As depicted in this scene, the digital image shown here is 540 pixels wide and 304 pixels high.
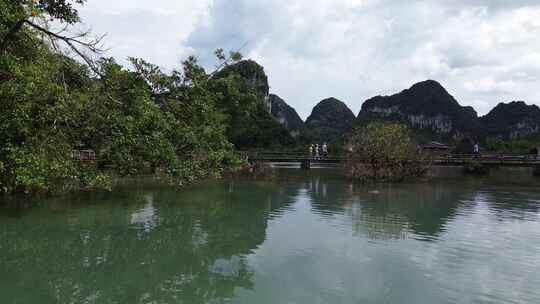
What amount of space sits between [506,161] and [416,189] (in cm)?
1896

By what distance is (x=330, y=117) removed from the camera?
178375mm

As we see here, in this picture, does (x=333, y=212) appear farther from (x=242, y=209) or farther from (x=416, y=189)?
(x=416, y=189)

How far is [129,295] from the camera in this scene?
7750mm

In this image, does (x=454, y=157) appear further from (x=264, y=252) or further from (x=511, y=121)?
(x=511, y=121)

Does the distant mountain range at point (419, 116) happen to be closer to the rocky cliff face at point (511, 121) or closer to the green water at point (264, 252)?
the rocky cliff face at point (511, 121)

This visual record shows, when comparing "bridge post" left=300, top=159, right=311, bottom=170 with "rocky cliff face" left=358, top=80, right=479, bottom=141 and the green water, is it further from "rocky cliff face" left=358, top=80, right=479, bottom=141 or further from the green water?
"rocky cliff face" left=358, top=80, right=479, bottom=141

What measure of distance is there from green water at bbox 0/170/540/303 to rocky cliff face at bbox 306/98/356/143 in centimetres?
14724

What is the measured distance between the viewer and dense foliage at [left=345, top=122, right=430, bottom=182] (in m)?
32.7

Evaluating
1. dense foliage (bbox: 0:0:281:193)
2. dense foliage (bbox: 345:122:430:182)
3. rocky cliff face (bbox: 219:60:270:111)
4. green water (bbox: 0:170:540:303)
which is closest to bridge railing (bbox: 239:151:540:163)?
dense foliage (bbox: 345:122:430:182)

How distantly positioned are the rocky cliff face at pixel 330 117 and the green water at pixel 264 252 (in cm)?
14724

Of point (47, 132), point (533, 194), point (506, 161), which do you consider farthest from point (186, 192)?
point (506, 161)

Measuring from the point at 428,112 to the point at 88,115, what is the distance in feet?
495

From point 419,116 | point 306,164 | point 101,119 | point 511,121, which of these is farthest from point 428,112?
point 101,119

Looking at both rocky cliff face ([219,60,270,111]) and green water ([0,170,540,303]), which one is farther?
rocky cliff face ([219,60,270,111])
